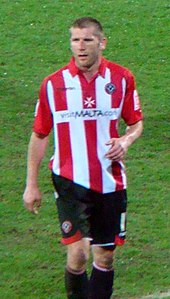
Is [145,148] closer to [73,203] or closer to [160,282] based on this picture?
[160,282]

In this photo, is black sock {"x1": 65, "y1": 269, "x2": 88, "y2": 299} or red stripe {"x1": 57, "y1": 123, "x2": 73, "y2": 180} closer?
red stripe {"x1": 57, "y1": 123, "x2": 73, "y2": 180}

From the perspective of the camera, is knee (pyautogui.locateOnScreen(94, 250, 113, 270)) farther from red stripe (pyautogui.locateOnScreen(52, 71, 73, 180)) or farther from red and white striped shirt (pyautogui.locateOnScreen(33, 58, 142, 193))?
red stripe (pyautogui.locateOnScreen(52, 71, 73, 180))

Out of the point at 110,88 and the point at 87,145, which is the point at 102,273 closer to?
the point at 87,145

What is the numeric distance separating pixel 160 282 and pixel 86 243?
1130 millimetres

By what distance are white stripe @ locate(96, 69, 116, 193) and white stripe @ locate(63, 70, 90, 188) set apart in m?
0.10

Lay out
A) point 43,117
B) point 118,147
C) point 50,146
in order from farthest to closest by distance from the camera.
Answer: point 50,146 → point 43,117 → point 118,147

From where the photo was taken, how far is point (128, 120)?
6.29m

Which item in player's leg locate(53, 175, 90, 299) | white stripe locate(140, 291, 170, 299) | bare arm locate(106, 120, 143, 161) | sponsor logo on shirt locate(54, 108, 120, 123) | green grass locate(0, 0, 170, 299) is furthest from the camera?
green grass locate(0, 0, 170, 299)

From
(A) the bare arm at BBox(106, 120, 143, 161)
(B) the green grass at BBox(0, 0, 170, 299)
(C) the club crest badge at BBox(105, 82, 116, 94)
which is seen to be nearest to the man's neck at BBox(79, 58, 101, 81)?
(C) the club crest badge at BBox(105, 82, 116, 94)

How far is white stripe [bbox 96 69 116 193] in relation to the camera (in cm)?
Answer: 614

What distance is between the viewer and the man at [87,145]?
20.1ft

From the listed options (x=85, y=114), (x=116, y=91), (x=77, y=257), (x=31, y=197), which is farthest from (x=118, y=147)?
(x=77, y=257)

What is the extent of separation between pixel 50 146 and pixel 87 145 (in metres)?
4.27

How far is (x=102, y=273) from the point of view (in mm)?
6383
